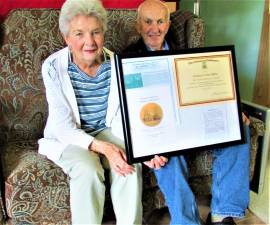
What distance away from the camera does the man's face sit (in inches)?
65.6

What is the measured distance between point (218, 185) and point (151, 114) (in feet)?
1.51

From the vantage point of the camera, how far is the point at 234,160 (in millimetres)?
1467

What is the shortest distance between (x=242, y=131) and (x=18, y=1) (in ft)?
4.52

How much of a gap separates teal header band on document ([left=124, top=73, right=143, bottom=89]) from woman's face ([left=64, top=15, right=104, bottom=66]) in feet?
0.62

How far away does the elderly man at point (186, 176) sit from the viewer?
53.2 inches

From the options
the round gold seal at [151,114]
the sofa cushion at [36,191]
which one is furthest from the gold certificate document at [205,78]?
the sofa cushion at [36,191]

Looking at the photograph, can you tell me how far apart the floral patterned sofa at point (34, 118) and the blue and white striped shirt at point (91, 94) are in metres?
0.24

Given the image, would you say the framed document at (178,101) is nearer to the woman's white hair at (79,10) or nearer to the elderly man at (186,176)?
the elderly man at (186,176)

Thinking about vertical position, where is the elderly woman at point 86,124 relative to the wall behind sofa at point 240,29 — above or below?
below

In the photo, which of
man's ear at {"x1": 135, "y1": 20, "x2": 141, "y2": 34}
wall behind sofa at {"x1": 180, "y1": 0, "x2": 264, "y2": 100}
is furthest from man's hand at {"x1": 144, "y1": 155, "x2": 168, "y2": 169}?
wall behind sofa at {"x1": 180, "y1": 0, "x2": 264, "y2": 100}

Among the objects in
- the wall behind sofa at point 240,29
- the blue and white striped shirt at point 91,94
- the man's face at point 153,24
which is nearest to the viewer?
the blue and white striped shirt at point 91,94

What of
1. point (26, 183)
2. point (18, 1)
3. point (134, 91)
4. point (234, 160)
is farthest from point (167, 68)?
point (18, 1)

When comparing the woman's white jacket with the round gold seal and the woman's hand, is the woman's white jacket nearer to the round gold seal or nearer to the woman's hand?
the woman's hand

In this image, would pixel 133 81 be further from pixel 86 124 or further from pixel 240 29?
pixel 240 29
